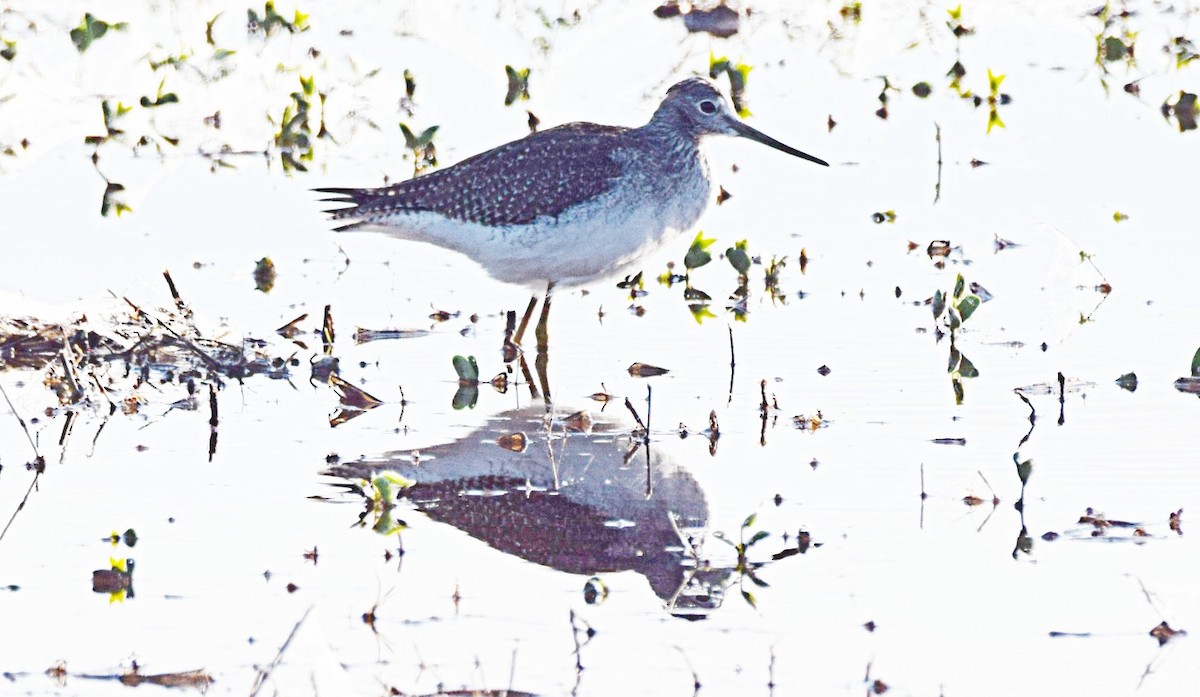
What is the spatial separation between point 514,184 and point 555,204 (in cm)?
28

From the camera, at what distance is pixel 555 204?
1088 centimetres

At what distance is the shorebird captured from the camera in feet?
35.6

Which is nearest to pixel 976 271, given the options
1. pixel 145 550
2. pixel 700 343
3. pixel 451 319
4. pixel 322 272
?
pixel 700 343

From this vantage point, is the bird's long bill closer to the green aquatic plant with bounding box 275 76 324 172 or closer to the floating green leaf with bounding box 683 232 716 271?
the floating green leaf with bounding box 683 232 716 271

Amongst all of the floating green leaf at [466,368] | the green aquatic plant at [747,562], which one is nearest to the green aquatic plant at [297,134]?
the floating green leaf at [466,368]

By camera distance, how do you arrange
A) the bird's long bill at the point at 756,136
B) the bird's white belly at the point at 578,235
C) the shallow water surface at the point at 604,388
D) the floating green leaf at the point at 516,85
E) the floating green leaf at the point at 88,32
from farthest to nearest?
the floating green leaf at the point at 88,32
the floating green leaf at the point at 516,85
the bird's long bill at the point at 756,136
the bird's white belly at the point at 578,235
the shallow water surface at the point at 604,388

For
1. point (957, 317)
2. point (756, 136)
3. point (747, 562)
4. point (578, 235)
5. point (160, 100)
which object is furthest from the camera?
point (160, 100)

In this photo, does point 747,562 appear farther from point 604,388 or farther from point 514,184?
point 514,184

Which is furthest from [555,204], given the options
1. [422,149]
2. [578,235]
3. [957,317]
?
[422,149]

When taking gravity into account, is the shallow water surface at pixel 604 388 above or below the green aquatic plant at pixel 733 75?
below

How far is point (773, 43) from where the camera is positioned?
18.1m

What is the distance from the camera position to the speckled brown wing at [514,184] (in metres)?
10.9

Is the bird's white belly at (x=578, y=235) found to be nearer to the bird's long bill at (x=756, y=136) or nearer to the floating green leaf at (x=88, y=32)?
the bird's long bill at (x=756, y=136)

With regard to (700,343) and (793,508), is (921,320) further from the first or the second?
(793,508)
